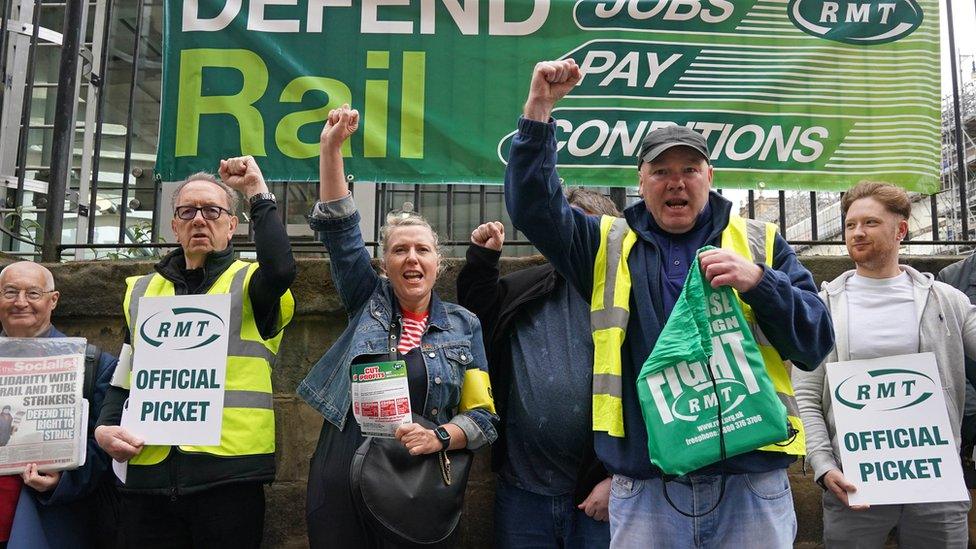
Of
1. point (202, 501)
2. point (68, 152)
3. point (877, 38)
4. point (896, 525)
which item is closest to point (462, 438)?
point (202, 501)

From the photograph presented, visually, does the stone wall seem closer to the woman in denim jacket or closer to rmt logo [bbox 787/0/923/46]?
the woman in denim jacket

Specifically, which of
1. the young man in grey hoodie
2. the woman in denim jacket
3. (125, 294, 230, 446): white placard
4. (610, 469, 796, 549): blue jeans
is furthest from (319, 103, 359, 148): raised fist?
the young man in grey hoodie

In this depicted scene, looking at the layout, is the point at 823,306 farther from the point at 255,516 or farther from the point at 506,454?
the point at 255,516

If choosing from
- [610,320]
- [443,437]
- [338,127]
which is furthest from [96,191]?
[610,320]

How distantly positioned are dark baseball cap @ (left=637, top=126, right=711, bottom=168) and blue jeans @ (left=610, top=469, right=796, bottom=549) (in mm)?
891

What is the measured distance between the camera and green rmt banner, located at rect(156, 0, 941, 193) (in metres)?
3.95

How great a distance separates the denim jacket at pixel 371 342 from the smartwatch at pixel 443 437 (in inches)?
2.4

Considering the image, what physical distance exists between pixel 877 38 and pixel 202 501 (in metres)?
3.88

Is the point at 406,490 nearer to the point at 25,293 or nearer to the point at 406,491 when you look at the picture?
the point at 406,491

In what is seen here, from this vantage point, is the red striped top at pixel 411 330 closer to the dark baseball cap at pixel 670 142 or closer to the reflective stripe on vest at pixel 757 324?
the dark baseball cap at pixel 670 142

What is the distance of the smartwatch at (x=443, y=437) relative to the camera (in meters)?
2.43

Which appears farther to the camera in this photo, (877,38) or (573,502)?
(877,38)

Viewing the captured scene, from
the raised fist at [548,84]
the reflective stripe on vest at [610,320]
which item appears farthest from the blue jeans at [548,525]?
the raised fist at [548,84]

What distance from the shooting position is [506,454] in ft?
9.20
